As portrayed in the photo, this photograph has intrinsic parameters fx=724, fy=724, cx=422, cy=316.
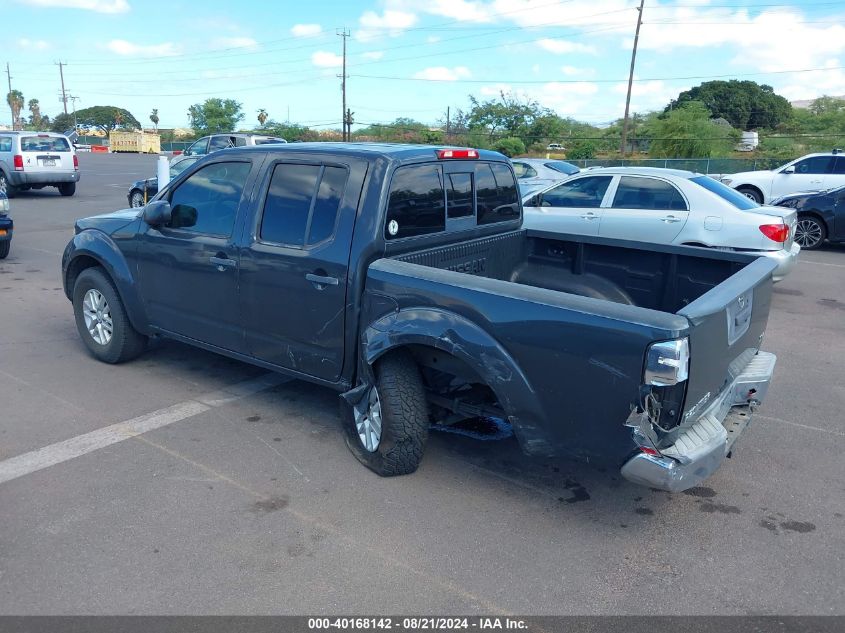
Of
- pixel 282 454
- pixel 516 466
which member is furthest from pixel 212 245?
pixel 516 466

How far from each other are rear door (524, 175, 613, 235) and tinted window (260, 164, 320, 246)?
209 inches

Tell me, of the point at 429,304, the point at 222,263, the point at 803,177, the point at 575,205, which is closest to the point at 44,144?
the point at 575,205

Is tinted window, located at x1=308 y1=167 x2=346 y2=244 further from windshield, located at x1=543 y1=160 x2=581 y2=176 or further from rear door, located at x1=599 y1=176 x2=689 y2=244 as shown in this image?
windshield, located at x1=543 y1=160 x2=581 y2=176

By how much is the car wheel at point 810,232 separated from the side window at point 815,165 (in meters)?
3.49

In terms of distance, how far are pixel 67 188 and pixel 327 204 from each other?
19320mm

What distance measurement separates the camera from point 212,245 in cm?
499

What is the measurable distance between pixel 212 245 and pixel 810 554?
401 cm

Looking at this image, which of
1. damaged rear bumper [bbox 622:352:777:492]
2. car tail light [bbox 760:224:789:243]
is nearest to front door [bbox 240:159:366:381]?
damaged rear bumper [bbox 622:352:777:492]

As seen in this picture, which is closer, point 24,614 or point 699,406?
point 24,614

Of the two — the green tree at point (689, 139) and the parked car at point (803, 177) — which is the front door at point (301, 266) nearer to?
the parked car at point (803, 177)

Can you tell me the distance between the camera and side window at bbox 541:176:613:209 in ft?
31.7

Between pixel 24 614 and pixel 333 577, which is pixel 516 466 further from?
pixel 24 614

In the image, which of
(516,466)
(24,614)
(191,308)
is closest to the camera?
(24,614)

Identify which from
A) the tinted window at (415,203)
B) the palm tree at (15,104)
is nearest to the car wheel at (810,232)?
the tinted window at (415,203)
